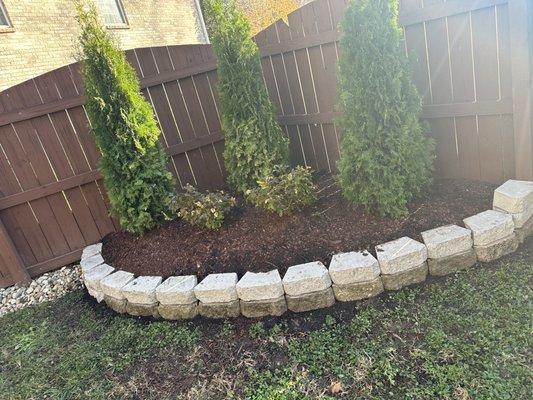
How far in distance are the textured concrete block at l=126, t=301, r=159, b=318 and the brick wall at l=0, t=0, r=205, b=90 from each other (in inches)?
221

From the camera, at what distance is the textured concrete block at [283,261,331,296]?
2.72 meters

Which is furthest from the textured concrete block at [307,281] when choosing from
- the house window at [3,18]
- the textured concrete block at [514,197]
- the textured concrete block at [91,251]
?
the house window at [3,18]

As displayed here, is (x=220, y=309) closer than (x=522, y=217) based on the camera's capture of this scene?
No

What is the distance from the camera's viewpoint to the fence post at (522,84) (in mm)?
2650

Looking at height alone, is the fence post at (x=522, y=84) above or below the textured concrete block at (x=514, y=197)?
above

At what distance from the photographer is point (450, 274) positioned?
275 centimetres

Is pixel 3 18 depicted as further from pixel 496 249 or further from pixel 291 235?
pixel 496 249

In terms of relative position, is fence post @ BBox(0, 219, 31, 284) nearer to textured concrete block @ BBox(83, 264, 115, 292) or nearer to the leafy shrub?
textured concrete block @ BBox(83, 264, 115, 292)

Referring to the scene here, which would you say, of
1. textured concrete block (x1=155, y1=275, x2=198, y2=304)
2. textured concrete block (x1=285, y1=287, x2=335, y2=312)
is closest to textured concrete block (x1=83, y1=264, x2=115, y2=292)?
textured concrete block (x1=155, y1=275, x2=198, y2=304)

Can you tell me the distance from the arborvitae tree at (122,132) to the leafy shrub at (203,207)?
27cm

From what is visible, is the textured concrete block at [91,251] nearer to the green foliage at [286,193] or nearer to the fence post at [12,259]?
the fence post at [12,259]

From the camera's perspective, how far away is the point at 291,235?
3.25 meters

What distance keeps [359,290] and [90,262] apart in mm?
2844

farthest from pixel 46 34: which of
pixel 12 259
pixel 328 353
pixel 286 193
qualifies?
pixel 328 353
